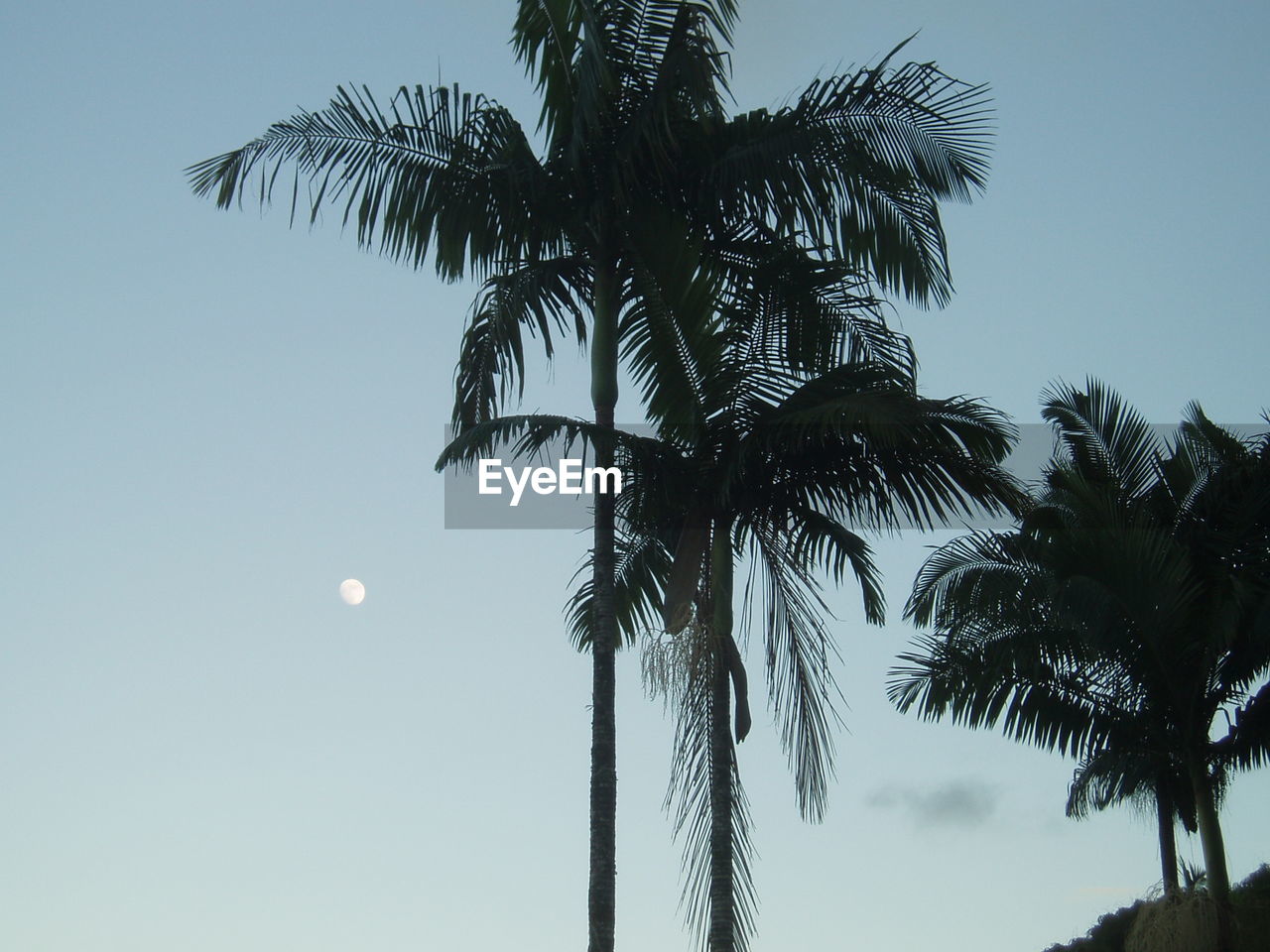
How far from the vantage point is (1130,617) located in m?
15.5

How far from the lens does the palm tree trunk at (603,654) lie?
36.6 ft

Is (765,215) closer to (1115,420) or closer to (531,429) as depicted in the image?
(531,429)

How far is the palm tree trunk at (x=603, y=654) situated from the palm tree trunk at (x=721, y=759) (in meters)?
0.90

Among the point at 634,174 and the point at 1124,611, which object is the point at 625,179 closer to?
the point at 634,174

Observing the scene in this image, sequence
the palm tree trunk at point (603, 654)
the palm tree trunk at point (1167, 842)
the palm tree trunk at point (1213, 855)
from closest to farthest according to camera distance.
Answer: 1. the palm tree trunk at point (603, 654)
2. the palm tree trunk at point (1213, 855)
3. the palm tree trunk at point (1167, 842)

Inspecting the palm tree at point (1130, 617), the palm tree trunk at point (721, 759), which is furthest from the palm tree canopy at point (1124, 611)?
the palm tree trunk at point (721, 759)

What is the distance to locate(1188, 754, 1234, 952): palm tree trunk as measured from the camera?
15.1 m

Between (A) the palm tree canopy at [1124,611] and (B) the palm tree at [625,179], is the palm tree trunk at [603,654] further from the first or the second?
(A) the palm tree canopy at [1124,611]

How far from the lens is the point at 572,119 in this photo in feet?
42.5

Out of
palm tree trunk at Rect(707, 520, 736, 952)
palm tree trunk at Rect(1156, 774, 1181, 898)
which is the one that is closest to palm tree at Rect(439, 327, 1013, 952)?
palm tree trunk at Rect(707, 520, 736, 952)

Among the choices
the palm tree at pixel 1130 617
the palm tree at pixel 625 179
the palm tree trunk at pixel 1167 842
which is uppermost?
the palm tree at pixel 625 179

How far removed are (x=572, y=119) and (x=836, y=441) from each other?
148 inches

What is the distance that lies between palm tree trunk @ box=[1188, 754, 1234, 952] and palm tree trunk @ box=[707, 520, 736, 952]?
20.8 ft

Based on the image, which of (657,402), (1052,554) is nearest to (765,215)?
(657,402)
